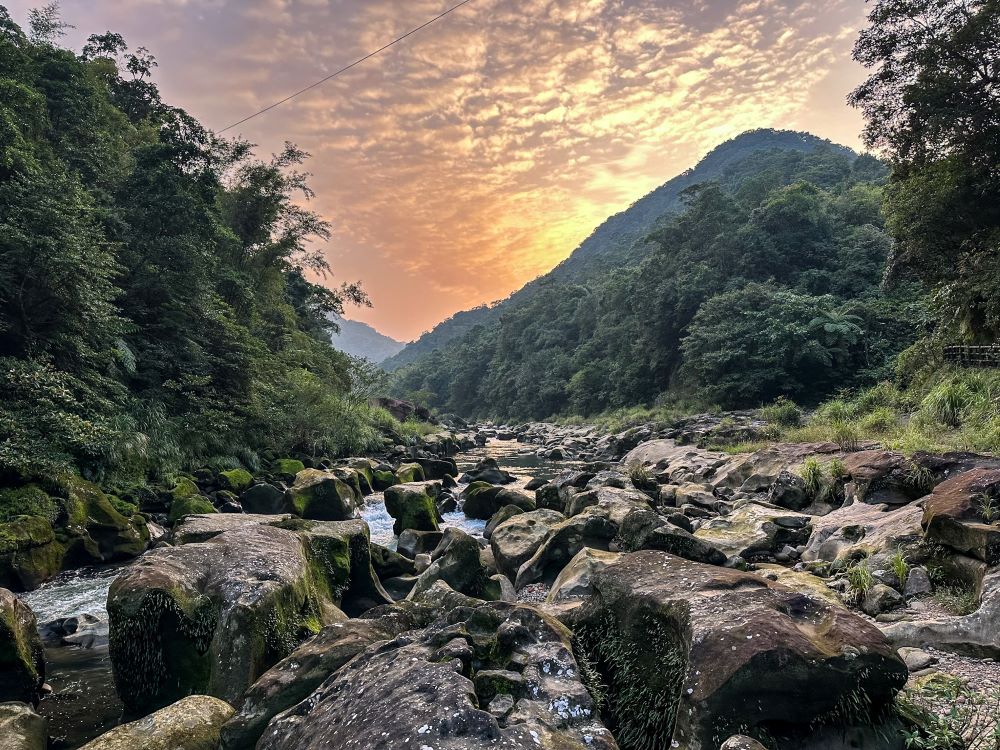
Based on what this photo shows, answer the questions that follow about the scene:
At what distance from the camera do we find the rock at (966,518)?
5270mm

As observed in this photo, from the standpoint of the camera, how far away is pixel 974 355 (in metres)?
15.3

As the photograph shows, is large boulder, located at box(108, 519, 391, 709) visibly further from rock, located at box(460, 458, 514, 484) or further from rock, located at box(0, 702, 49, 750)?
rock, located at box(460, 458, 514, 484)

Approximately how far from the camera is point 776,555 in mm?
8500

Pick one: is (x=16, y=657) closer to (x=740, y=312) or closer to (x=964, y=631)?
(x=964, y=631)

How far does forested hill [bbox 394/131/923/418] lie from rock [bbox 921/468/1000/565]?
21.8 metres

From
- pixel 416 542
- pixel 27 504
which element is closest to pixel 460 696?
pixel 416 542

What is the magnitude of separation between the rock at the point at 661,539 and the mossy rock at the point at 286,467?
1492 centimetres

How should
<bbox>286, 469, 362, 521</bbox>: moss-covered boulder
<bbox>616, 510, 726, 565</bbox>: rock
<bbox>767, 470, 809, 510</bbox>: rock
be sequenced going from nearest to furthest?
<bbox>616, 510, 726, 565</bbox>: rock → <bbox>767, 470, 809, 510</bbox>: rock → <bbox>286, 469, 362, 521</bbox>: moss-covered boulder

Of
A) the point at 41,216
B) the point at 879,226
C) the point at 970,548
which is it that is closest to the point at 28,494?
the point at 41,216

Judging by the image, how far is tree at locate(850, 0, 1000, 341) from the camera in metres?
13.7

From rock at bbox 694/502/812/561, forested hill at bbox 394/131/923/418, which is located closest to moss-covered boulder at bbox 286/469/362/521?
rock at bbox 694/502/812/561

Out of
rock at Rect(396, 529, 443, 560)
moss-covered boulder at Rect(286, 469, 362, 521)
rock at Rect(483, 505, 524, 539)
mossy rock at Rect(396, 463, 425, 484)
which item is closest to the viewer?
rock at Rect(396, 529, 443, 560)

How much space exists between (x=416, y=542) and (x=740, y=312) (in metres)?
30.2

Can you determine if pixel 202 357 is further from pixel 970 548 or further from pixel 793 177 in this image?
pixel 793 177
